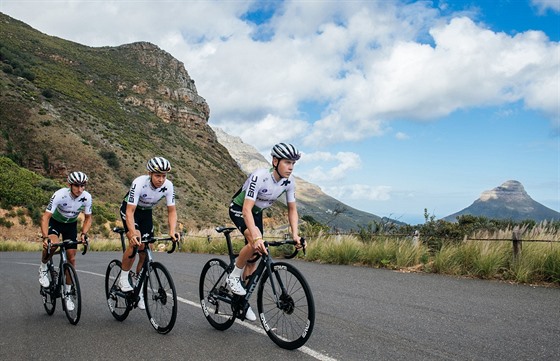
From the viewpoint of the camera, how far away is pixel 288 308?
4754mm

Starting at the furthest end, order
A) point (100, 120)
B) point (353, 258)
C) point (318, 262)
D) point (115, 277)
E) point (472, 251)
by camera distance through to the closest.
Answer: point (100, 120), point (318, 262), point (353, 258), point (472, 251), point (115, 277)

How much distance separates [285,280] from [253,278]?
47 centimetres

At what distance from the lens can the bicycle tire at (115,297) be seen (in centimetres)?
635

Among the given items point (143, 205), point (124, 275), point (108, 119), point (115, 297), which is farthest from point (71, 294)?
point (108, 119)

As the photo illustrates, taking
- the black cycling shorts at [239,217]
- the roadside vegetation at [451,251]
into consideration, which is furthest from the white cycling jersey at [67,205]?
the roadside vegetation at [451,251]

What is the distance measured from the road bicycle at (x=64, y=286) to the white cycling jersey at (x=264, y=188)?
2864mm

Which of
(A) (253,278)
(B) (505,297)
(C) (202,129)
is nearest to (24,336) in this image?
(A) (253,278)

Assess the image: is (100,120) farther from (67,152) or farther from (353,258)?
(353,258)

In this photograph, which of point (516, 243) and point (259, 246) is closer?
point (259, 246)

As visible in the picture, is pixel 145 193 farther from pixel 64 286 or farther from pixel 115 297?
pixel 64 286

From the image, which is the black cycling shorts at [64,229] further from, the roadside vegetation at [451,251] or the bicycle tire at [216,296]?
the roadside vegetation at [451,251]

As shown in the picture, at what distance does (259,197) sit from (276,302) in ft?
4.08

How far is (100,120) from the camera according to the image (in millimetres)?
65812

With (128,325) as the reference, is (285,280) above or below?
above
